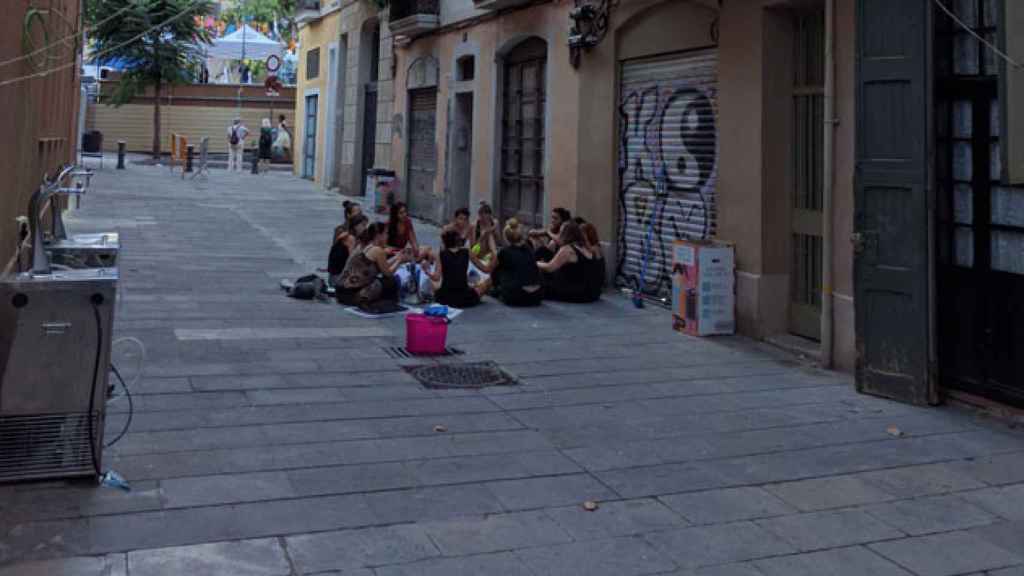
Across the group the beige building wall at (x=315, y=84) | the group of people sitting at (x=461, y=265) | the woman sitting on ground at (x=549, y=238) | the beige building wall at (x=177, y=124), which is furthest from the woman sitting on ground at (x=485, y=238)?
the beige building wall at (x=177, y=124)

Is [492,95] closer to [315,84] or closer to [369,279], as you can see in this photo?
[369,279]

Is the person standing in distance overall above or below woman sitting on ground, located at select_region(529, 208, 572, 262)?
above

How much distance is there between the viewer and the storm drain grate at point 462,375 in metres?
8.15

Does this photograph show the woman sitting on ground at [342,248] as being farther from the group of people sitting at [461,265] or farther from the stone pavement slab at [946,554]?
the stone pavement slab at [946,554]

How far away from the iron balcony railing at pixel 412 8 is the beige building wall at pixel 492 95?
1.73 feet

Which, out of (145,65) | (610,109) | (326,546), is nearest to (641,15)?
(610,109)

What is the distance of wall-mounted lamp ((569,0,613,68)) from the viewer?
43.9ft

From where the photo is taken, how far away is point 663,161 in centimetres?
1237

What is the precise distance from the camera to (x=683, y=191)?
11961mm

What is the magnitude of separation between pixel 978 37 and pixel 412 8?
15.1 metres

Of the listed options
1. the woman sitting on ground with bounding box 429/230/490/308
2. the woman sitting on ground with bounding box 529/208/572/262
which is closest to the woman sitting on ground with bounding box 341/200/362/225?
the woman sitting on ground with bounding box 429/230/490/308

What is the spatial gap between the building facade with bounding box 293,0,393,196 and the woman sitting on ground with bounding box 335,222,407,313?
11.9 meters

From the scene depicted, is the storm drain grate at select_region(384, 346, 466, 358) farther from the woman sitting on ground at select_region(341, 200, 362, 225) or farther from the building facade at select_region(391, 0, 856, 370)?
the woman sitting on ground at select_region(341, 200, 362, 225)

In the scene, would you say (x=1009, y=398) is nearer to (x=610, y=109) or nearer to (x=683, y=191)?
(x=683, y=191)
